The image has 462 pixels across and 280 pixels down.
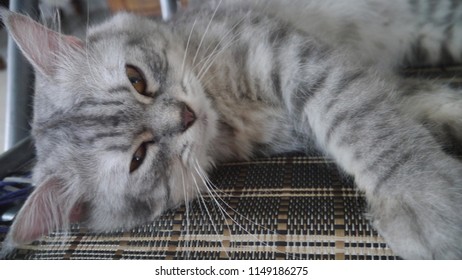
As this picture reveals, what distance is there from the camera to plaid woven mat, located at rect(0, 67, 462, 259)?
2.15 feet

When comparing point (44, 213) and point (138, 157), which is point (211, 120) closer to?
point (138, 157)

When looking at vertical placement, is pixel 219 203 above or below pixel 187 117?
below

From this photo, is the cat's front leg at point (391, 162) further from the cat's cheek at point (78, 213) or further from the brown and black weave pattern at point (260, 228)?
the cat's cheek at point (78, 213)

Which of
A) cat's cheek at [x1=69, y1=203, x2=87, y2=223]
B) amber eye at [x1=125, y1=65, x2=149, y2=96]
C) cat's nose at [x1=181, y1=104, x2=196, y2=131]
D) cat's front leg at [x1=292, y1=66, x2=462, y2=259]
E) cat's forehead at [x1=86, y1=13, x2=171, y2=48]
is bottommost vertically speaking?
cat's cheek at [x1=69, y1=203, x2=87, y2=223]

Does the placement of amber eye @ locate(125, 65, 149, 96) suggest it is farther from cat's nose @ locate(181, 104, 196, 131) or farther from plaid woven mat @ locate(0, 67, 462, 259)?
plaid woven mat @ locate(0, 67, 462, 259)

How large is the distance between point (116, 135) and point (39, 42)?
1.03 ft

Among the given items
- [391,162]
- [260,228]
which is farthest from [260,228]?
[391,162]

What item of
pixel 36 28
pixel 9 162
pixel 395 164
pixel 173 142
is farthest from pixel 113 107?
pixel 395 164

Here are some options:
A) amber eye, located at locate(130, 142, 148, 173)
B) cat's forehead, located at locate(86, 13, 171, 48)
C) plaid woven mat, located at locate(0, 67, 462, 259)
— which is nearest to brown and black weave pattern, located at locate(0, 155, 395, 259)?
plaid woven mat, located at locate(0, 67, 462, 259)

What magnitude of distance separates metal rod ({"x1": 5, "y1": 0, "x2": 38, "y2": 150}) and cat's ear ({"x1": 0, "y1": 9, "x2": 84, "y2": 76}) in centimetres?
30

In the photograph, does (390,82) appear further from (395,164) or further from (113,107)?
(113,107)

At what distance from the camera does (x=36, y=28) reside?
35.8 inches

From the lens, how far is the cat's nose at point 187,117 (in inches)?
32.5

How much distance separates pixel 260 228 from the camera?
2.30 feet
